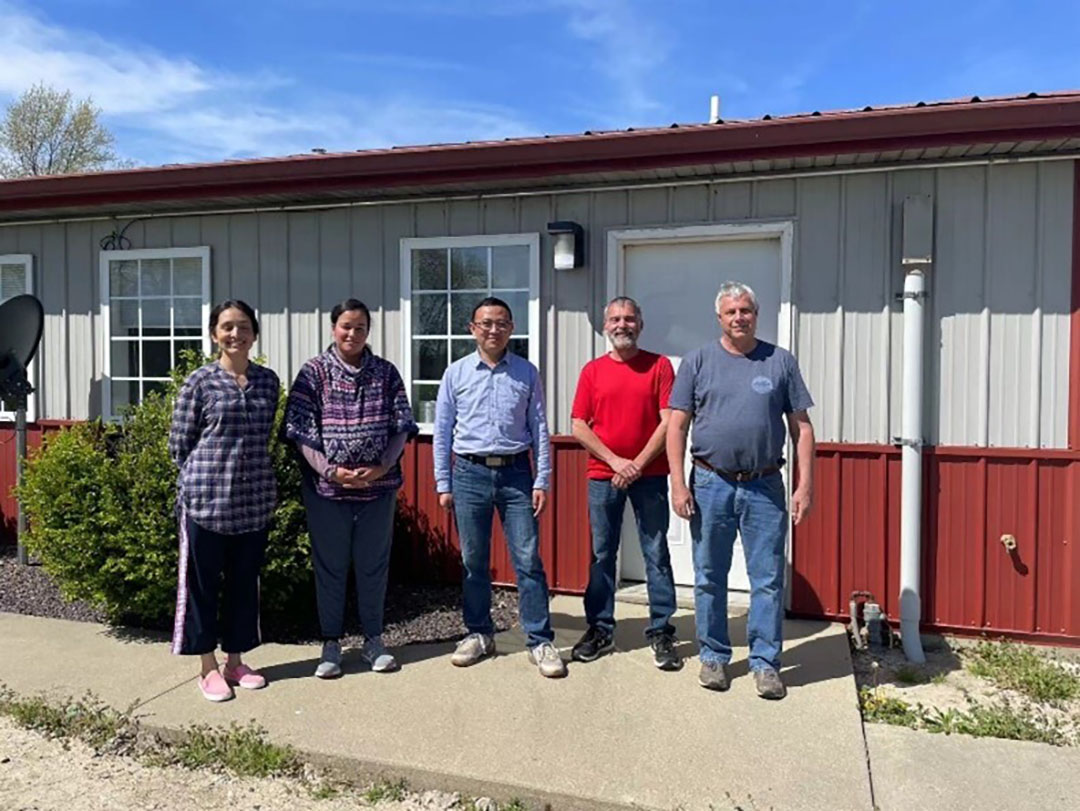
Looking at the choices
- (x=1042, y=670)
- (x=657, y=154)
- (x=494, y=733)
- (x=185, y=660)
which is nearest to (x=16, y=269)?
(x=185, y=660)

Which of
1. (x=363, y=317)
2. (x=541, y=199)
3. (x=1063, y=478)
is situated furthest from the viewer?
(x=541, y=199)

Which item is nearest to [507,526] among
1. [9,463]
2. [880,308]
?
[880,308]

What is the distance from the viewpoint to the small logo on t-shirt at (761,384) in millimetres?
3471

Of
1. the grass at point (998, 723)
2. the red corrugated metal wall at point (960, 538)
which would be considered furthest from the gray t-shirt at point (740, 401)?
the grass at point (998, 723)

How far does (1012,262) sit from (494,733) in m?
3.25

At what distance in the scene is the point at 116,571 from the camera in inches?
165

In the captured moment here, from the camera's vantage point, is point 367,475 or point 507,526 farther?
point 507,526

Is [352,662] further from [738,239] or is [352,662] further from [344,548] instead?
[738,239]

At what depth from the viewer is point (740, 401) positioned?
137 inches

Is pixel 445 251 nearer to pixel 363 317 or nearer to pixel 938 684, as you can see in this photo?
pixel 363 317

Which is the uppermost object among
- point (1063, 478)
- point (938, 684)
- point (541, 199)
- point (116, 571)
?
point (541, 199)

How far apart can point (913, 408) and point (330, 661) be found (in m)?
2.99

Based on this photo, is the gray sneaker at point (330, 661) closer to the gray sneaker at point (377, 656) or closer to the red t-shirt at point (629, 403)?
the gray sneaker at point (377, 656)

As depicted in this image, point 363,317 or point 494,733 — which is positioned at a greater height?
point 363,317
